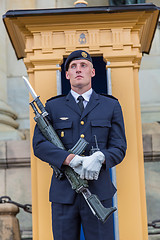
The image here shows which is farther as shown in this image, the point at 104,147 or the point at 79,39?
the point at 79,39

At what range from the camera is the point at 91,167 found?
399 cm

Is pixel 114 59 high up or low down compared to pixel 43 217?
up

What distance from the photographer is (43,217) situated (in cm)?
538

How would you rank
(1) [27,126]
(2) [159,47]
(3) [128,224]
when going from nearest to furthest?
(3) [128,224]
(1) [27,126]
(2) [159,47]

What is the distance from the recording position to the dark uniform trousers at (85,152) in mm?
4176

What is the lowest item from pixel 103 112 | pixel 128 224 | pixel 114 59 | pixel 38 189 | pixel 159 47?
pixel 128 224

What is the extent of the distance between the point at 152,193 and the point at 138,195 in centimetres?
220

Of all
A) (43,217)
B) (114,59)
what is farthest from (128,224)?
(114,59)

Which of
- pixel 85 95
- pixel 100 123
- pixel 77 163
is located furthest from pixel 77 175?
pixel 85 95

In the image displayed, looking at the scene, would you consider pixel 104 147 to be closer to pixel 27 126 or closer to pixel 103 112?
pixel 103 112

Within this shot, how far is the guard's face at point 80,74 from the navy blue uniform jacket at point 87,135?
4.1 inches

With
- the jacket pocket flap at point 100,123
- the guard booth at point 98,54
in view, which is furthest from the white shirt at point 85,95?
the guard booth at point 98,54

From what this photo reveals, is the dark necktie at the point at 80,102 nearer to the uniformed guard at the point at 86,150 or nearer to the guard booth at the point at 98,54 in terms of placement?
the uniformed guard at the point at 86,150

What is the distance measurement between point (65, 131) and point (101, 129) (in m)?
0.30
